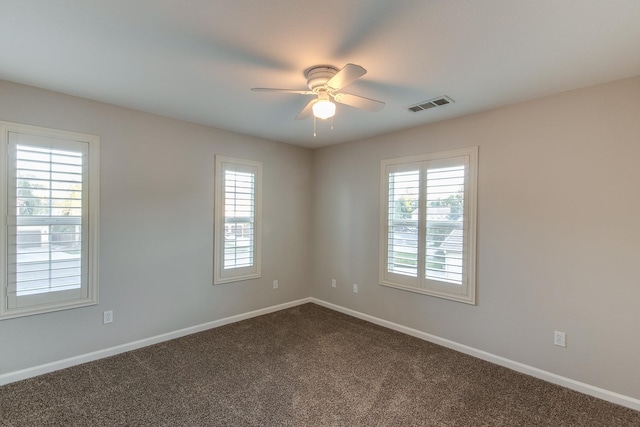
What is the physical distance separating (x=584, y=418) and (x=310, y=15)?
10.8ft

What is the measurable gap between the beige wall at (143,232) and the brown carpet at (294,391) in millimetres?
290

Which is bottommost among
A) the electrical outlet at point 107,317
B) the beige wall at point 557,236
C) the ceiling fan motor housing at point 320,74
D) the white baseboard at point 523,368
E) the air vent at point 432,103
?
the white baseboard at point 523,368

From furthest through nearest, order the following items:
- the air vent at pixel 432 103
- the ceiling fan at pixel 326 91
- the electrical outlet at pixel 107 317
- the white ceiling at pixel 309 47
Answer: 1. the electrical outlet at pixel 107 317
2. the air vent at pixel 432 103
3. the ceiling fan at pixel 326 91
4. the white ceiling at pixel 309 47

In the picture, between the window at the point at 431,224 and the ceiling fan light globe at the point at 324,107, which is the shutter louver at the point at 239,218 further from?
the ceiling fan light globe at the point at 324,107

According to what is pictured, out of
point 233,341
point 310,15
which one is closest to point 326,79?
point 310,15

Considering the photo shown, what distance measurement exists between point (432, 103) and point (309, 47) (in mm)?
1488

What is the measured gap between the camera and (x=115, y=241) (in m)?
3.07

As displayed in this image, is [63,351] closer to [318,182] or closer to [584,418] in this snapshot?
[318,182]

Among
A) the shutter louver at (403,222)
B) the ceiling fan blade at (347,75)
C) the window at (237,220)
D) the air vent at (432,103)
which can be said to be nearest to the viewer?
the ceiling fan blade at (347,75)

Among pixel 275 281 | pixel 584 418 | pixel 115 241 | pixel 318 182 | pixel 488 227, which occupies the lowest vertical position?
pixel 584 418

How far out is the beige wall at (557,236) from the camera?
2381mm

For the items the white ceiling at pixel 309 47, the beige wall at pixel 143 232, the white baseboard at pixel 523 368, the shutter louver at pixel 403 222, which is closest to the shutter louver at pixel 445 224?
the shutter louver at pixel 403 222

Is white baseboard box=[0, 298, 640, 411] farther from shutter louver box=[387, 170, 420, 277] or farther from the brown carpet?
shutter louver box=[387, 170, 420, 277]

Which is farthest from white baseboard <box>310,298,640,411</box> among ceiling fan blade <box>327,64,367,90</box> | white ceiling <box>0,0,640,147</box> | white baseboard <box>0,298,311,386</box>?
ceiling fan blade <box>327,64,367,90</box>
